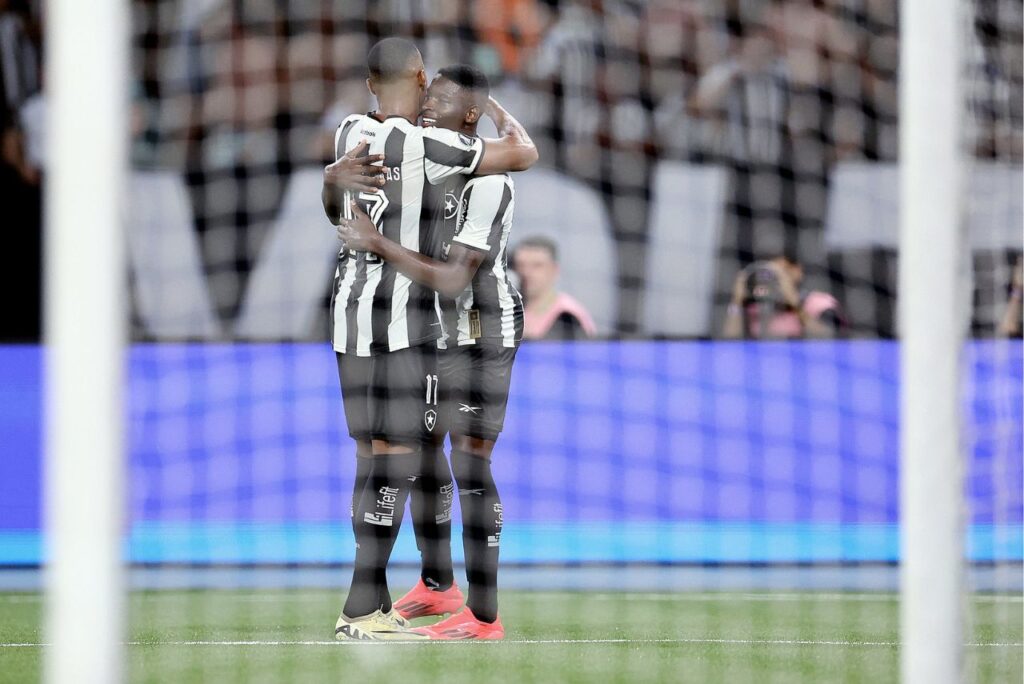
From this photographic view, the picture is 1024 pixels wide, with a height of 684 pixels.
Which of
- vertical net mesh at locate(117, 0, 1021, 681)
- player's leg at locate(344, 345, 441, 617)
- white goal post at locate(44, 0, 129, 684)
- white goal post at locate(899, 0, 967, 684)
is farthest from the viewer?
vertical net mesh at locate(117, 0, 1021, 681)

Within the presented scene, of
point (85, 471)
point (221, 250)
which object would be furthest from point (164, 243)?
point (85, 471)

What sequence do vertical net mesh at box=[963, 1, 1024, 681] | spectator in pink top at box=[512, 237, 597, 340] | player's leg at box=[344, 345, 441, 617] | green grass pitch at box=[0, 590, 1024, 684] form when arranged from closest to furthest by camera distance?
1. green grass pitch at box=[0, 590, 1024, 684]
2. player's leg at box=[344, 345, 441, 617]
3. vertical net mesh at box=[963, 1, 1024, 681]
4. spectator in pink top at box=[512, 237, 597, 340]

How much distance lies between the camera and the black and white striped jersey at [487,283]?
15.0 feet

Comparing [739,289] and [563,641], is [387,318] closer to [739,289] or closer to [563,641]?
[563,641]

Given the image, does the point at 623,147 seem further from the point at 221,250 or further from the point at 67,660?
the point at 67,660

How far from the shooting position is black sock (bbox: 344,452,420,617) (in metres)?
4.34

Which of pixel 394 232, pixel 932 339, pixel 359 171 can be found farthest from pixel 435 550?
pixel 932 339

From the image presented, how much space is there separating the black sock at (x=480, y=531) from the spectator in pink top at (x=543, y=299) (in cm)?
199

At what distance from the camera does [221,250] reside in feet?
26.1

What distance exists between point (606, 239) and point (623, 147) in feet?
1.51

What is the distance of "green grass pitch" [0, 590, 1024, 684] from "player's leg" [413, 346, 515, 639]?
89 mm

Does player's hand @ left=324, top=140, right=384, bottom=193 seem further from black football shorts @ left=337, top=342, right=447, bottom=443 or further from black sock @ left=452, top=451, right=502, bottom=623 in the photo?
black sock @ left=452, top=451, right=502, bottom=623

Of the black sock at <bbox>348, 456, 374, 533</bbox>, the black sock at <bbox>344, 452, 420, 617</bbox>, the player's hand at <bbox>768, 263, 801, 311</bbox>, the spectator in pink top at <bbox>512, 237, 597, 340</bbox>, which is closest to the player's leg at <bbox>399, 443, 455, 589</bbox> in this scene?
the black sock at <bbox>348, 456, 374, 533</bbox>

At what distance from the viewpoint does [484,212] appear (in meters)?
4.55
